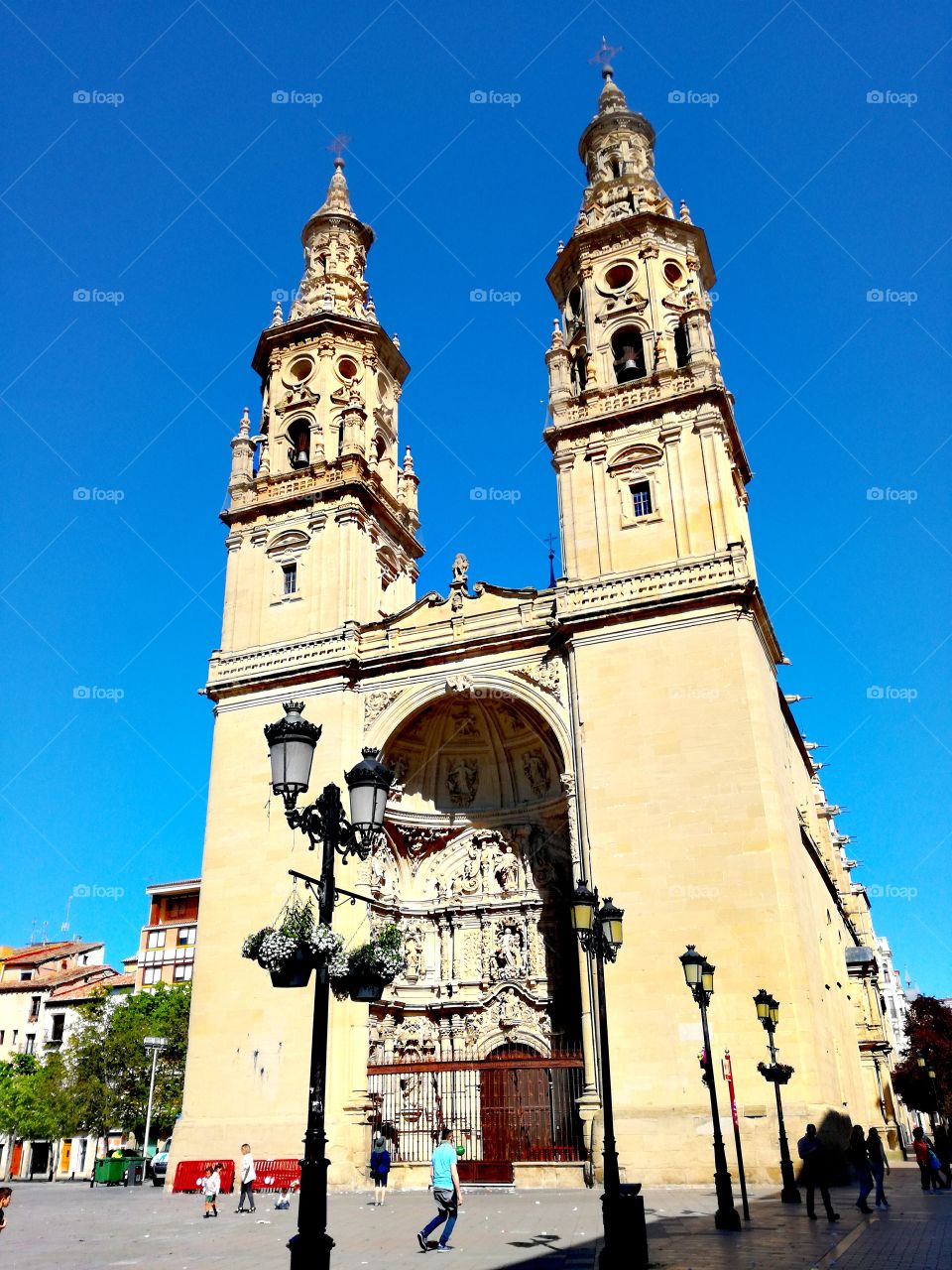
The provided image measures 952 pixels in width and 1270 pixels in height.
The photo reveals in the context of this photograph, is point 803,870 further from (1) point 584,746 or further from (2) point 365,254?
(2) point 365,254

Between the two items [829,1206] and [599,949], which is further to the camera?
[829,1206]

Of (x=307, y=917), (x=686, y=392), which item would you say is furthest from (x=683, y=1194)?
(x=686, y=392)

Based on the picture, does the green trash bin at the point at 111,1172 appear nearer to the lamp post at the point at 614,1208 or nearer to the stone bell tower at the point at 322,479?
the stone bell tower at the point at 322,479

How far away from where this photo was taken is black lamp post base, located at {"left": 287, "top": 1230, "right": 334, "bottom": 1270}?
6.68 metres

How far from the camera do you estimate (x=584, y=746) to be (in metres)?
24.3

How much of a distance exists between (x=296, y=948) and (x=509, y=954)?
64.6 ft

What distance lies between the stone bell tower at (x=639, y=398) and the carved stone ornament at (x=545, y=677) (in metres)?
2.59

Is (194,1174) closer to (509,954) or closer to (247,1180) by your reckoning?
(247,1180)

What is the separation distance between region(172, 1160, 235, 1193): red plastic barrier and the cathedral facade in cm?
29

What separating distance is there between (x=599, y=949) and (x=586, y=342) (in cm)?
2280

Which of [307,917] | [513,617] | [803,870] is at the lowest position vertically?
[307,917]

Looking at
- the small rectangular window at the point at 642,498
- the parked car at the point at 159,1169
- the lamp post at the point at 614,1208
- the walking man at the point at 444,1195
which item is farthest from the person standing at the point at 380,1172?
the small rectangular window at the point at 642,498

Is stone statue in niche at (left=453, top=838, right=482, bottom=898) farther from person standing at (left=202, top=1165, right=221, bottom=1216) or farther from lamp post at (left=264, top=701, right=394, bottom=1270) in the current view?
lamp post at (left=264, top=701, right=394, bottom=1270)

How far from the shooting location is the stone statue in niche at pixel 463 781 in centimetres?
2953
